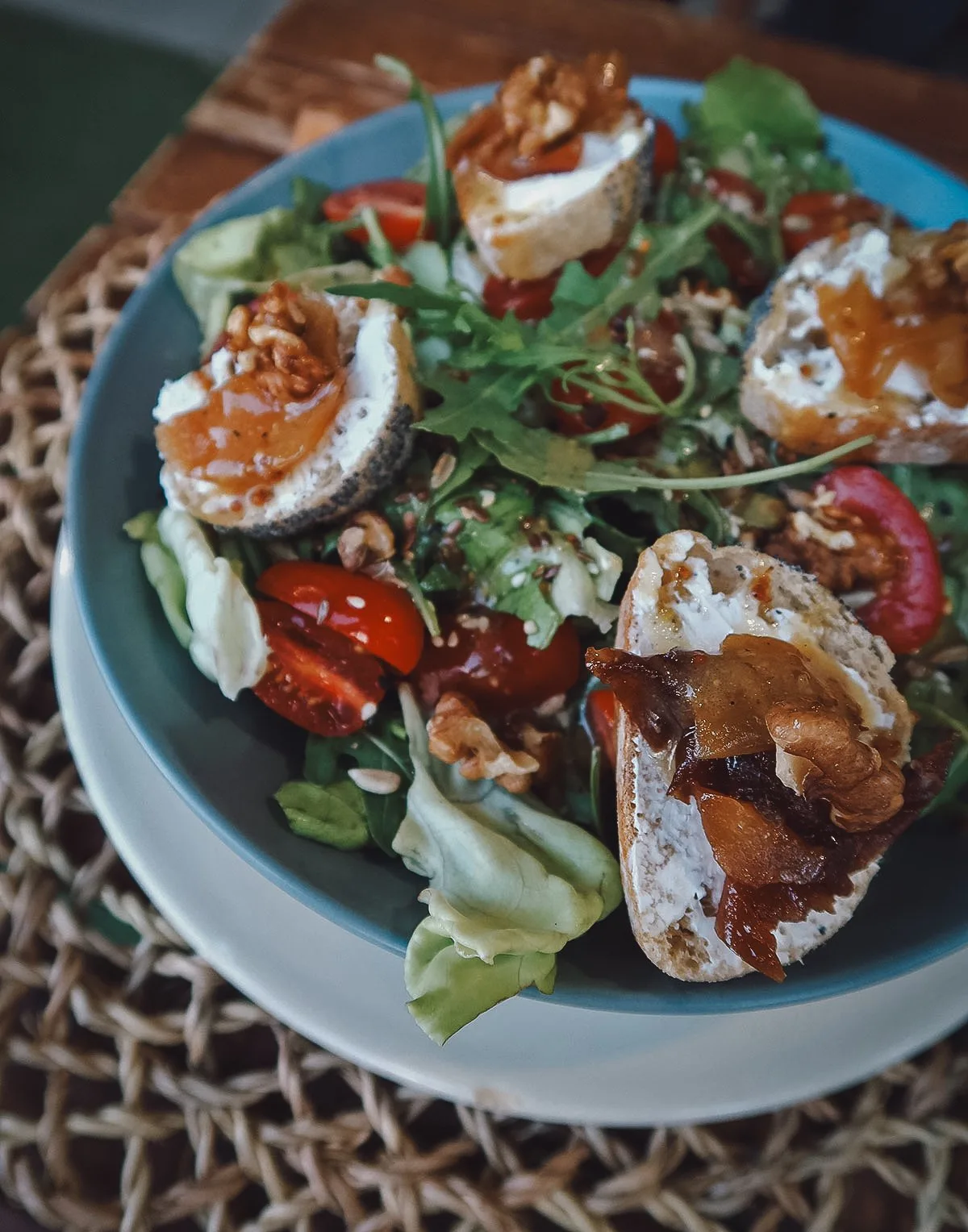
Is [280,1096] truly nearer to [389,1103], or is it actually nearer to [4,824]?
[389,1103]

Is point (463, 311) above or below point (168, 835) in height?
above

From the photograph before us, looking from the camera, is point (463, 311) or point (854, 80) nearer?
point (463, 311)

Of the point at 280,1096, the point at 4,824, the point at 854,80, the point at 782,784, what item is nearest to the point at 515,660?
the point at 782,784

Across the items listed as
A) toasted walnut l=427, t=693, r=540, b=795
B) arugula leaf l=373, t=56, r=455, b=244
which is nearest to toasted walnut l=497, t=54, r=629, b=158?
arugula leaf l=373, t=56, r=455, b=244

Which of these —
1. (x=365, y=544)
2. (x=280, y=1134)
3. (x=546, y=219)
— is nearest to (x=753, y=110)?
(x=546, y=219)

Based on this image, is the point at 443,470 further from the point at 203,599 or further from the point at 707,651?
the point at 707,651

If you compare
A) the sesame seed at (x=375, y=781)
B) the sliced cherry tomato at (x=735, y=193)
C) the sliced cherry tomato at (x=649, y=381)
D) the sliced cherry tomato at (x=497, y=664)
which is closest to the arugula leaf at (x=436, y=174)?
the sliced cherry tomato at (x=649, y=381)

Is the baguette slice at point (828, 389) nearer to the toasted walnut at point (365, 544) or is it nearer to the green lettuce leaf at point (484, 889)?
the toasted walnut at point (365, 544)
